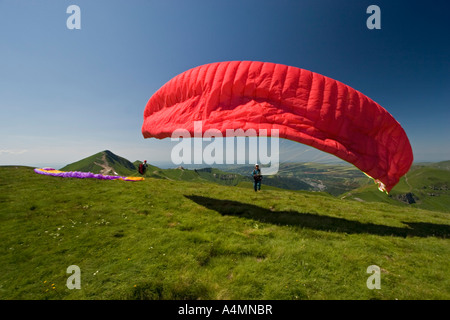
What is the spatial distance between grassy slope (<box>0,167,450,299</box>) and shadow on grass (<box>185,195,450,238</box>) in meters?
0.08

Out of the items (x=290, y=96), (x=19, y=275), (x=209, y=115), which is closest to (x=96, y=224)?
(x=19, y=275)

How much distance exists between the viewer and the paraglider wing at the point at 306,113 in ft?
23.4

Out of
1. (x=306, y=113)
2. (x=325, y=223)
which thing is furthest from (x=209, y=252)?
(x=325, y=223)

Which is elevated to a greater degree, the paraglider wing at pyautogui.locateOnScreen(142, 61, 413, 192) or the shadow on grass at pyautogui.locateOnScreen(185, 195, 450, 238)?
the paraglider wing at pyautogui.locateOnScreen(142, 61, 413, 192)

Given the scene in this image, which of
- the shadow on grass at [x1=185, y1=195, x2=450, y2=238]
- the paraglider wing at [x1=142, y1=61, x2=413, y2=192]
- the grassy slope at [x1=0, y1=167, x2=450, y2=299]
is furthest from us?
the shadow on grass at [x1=185, y1=195, x2=450, y2=238]

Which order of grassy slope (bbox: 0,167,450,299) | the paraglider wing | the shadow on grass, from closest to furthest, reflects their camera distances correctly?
grassy slope (bbox: 0,167,450,299) → the paraglider wing → the shadow on grass

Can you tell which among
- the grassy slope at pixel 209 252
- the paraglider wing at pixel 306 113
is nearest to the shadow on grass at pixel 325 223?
the grassy slope at pixel 209 252

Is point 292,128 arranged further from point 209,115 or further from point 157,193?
point 157,193

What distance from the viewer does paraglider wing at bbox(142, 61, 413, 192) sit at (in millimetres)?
7145

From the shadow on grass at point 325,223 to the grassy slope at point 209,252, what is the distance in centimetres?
8

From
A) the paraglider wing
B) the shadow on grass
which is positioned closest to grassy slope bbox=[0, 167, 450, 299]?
the shadow on grass

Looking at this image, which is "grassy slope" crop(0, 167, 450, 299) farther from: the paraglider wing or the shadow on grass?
the paraglider wing

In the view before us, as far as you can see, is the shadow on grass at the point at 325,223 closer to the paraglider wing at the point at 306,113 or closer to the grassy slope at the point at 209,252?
the grassy slope at the point at 209,252

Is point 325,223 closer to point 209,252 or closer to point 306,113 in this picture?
point 306,113
